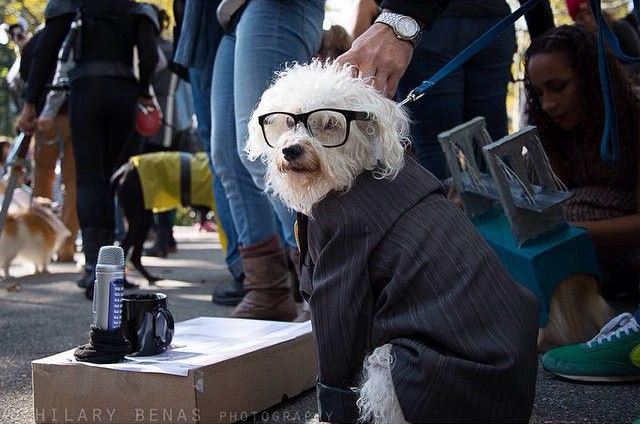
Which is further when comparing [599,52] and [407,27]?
[599,52]

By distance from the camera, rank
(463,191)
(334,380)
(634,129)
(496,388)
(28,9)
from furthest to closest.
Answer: (28,9) < (634,129) < (463,191) < (334,380) < (496,388)

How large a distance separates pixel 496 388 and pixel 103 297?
102cm

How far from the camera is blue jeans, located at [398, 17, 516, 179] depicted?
3.16 meters

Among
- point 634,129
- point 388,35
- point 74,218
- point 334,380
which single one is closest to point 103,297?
point 334,380

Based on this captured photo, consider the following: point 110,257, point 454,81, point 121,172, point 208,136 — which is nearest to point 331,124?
point 110,257

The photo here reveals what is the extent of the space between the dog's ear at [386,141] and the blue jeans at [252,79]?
0.86 metres

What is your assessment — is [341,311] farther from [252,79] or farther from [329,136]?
[252,79]

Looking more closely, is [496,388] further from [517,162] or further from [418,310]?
[517,162]

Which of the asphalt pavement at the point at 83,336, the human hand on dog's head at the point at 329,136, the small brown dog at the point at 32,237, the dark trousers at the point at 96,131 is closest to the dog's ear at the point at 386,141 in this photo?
the human hand on dog's head at the point at 329,136

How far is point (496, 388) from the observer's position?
153 cm

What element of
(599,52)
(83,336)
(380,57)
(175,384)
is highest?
(599,52)

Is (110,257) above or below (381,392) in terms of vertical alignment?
above

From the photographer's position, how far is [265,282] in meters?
3.07

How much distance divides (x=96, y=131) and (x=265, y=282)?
1.73 metres
